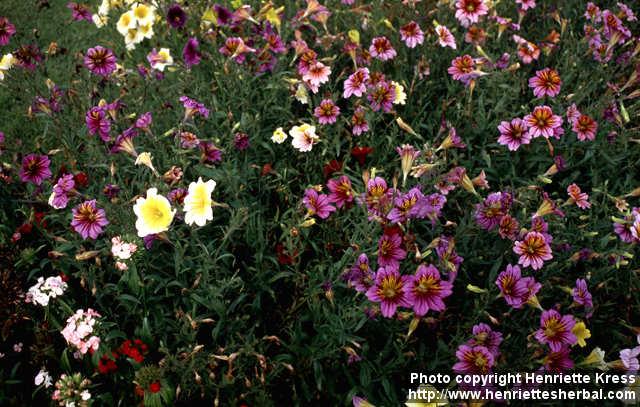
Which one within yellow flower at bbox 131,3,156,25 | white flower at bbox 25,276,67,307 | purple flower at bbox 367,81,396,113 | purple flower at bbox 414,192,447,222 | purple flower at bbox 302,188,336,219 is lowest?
white flower at bbox 25,276,67,307

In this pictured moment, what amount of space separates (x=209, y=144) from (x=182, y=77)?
0.95 meters

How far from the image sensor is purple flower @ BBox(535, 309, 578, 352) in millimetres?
2088

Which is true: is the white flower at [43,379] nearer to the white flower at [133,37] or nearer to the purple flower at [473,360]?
the purple flower at [473,360]

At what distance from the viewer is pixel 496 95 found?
11.0 feet

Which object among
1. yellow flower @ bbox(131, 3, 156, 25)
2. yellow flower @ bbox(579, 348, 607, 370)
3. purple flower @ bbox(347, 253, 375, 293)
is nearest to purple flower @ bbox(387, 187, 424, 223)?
purple flower @ bbox(347, 253, 375, 293)

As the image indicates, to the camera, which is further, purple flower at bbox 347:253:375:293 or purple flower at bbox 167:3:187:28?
purple flower at bbox 167:3:187:28

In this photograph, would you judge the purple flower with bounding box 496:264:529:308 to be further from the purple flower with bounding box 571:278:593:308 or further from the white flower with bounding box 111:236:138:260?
the white flower with bounding box 111:236:138:260

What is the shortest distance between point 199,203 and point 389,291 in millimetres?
922

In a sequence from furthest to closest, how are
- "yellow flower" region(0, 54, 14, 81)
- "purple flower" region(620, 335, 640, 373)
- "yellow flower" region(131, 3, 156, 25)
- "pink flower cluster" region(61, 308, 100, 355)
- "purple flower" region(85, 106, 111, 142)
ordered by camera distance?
"yellow flower" region(131, 3, 156, 25) < "yellow flower" region(0, 54, 14, 81) < "purple flower" region(85, 106, 111, 142) < "pink flower cluster" region(61, 308, 100, 355) < "purple flower" region(620, 335, 640, 373)

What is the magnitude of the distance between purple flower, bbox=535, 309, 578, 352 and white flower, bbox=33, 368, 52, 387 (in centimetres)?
224

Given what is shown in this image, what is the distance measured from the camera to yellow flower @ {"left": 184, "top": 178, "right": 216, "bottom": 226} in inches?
87.0

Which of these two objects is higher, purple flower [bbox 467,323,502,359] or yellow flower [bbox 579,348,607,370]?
purple flower [bbox 467,323,502,359]

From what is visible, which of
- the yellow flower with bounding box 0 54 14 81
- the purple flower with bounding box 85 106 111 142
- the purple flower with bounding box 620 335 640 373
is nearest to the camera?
the purple flower with bounding box 620 335 640 373

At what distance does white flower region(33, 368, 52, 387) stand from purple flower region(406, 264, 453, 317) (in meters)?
1.78
